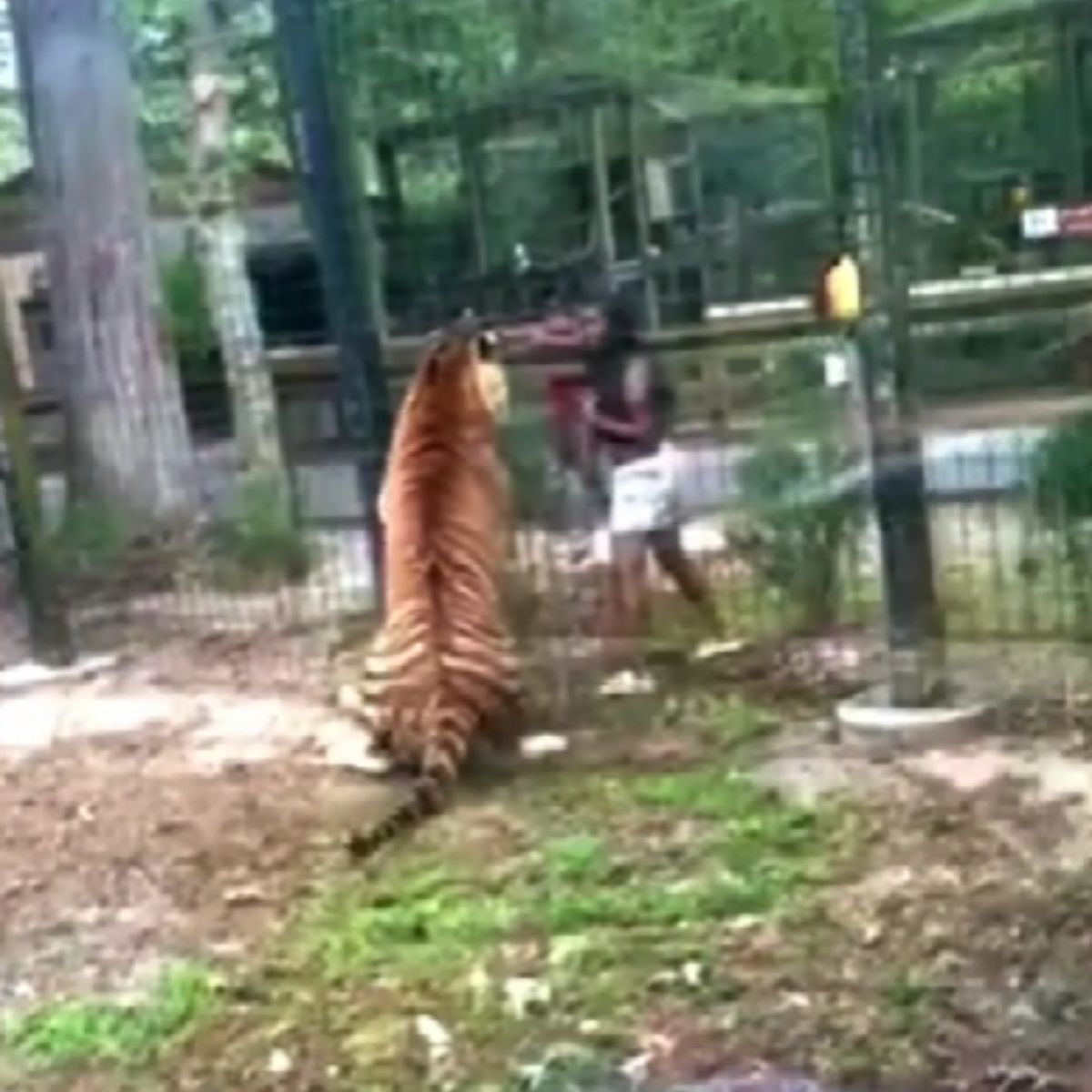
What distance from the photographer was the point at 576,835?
430cm

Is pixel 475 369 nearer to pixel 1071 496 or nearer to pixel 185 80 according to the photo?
pixel 1071 496

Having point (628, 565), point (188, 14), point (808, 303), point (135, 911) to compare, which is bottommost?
point (135, 911)

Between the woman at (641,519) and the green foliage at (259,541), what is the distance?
1.24 m

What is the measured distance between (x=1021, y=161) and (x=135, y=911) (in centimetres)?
242

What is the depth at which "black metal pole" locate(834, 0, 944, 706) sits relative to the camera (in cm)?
482

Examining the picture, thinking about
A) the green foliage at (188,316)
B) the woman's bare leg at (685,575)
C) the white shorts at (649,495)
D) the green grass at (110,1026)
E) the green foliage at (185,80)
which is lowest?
the green grass at (110,1026)

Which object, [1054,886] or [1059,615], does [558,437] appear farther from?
[1054,886]

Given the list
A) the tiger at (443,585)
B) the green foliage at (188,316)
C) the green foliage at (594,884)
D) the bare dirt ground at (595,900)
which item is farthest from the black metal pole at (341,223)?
the green foliage at (594,884)

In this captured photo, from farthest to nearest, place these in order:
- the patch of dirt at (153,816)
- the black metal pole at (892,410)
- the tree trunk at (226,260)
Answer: the tree trunk at (226,260) < the black metal pole at (892,410) < the patch of dirt at (153,816)

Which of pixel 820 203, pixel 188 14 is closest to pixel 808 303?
pixel 820 203

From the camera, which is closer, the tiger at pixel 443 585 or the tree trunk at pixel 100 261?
the tiger at pixel 443 585

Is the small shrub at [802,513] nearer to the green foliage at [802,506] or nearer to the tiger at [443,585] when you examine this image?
the green foliage at [802,506]

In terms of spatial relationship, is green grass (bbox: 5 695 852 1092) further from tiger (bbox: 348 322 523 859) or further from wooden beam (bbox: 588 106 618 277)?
wooden beam (bbox: 588 106 618 277)

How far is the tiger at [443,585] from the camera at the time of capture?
16.0 ft
